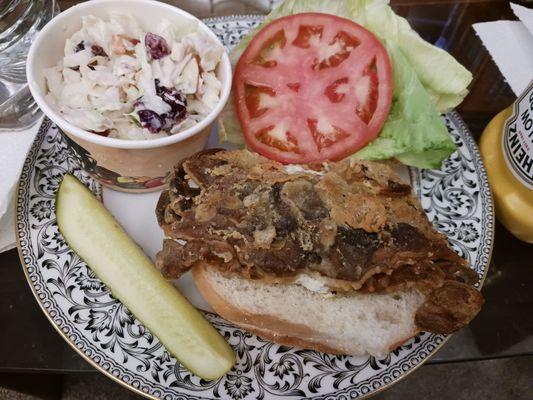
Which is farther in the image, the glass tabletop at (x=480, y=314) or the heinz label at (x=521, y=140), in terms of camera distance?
the heinz label at (x=521, y=140)

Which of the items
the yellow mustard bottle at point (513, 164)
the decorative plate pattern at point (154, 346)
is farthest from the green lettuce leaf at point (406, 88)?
the decorative plate pattern at point (154, 346)

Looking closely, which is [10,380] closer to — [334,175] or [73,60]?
[73,60]

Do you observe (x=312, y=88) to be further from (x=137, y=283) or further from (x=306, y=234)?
(x=137, y=283)

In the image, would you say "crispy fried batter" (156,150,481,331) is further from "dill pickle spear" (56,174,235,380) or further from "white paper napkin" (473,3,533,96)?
"white paper napkin" (473,3,533,96)

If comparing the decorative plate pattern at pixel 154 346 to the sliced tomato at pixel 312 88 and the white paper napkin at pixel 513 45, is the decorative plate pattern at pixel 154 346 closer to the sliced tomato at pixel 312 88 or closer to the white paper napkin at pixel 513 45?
the sliced tomato at pixel 312 88

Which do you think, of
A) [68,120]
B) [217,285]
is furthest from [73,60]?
[217,285]

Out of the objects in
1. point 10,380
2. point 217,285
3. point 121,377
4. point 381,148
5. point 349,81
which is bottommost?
point 10,380

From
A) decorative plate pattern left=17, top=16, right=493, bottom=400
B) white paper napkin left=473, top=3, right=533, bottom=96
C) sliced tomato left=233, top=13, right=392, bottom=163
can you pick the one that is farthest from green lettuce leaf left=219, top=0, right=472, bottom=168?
white paper napkin left=473, top=3, right=533, bottom=96
